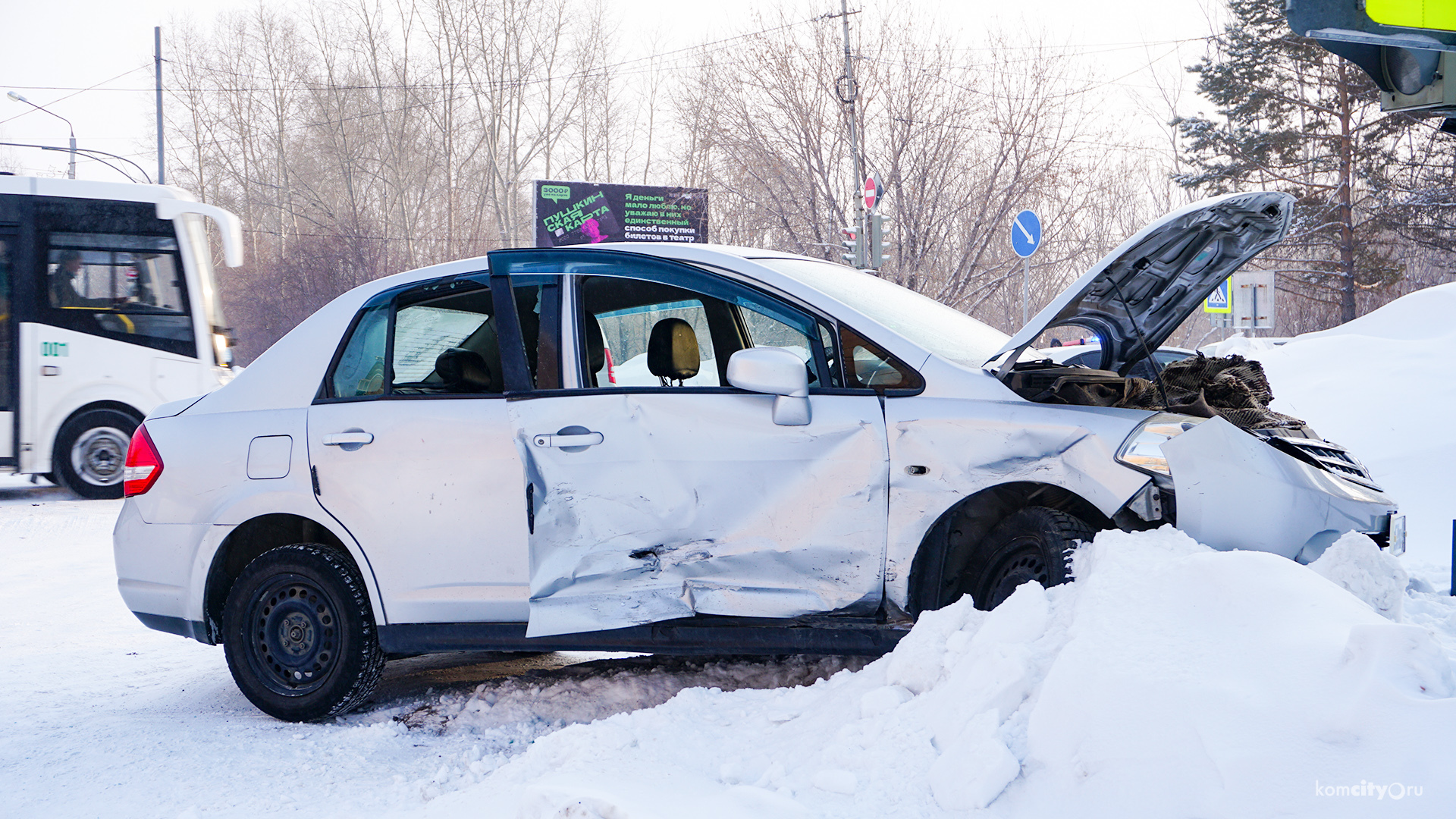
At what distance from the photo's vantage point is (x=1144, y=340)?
457cm

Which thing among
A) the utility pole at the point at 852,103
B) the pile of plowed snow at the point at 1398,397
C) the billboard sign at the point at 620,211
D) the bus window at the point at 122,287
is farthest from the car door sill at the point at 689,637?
the billboard sign at the point at 620,211

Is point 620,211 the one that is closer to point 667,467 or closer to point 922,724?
point 667,467

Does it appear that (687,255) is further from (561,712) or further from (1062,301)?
(561,712)

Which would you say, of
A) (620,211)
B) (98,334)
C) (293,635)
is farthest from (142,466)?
(620,211)

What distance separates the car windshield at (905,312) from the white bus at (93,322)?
8.83 meters

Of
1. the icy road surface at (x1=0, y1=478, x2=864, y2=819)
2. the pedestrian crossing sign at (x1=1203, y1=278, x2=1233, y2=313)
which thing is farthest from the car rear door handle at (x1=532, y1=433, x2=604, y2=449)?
the pedestrian crossing sign at (x1=1203, y1=278, x2=1233, y2=313)

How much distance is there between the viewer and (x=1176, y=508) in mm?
3348

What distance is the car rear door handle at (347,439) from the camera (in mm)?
4137

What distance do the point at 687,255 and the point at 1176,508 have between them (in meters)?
1.92

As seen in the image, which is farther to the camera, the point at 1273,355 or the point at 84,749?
the point at 1273,355

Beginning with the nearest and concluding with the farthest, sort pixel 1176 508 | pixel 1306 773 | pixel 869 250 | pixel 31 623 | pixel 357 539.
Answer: pixel 1306 773, pixel 1176 508, pixel 357 539, pixel 31 623, pixel 869 250

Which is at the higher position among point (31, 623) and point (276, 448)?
point (276, 448)

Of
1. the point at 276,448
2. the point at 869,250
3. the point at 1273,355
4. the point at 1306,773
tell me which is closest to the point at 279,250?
the point at 869,250

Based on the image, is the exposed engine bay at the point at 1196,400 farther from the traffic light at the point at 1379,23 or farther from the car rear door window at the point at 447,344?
the car rear door window at the point at 447,344
